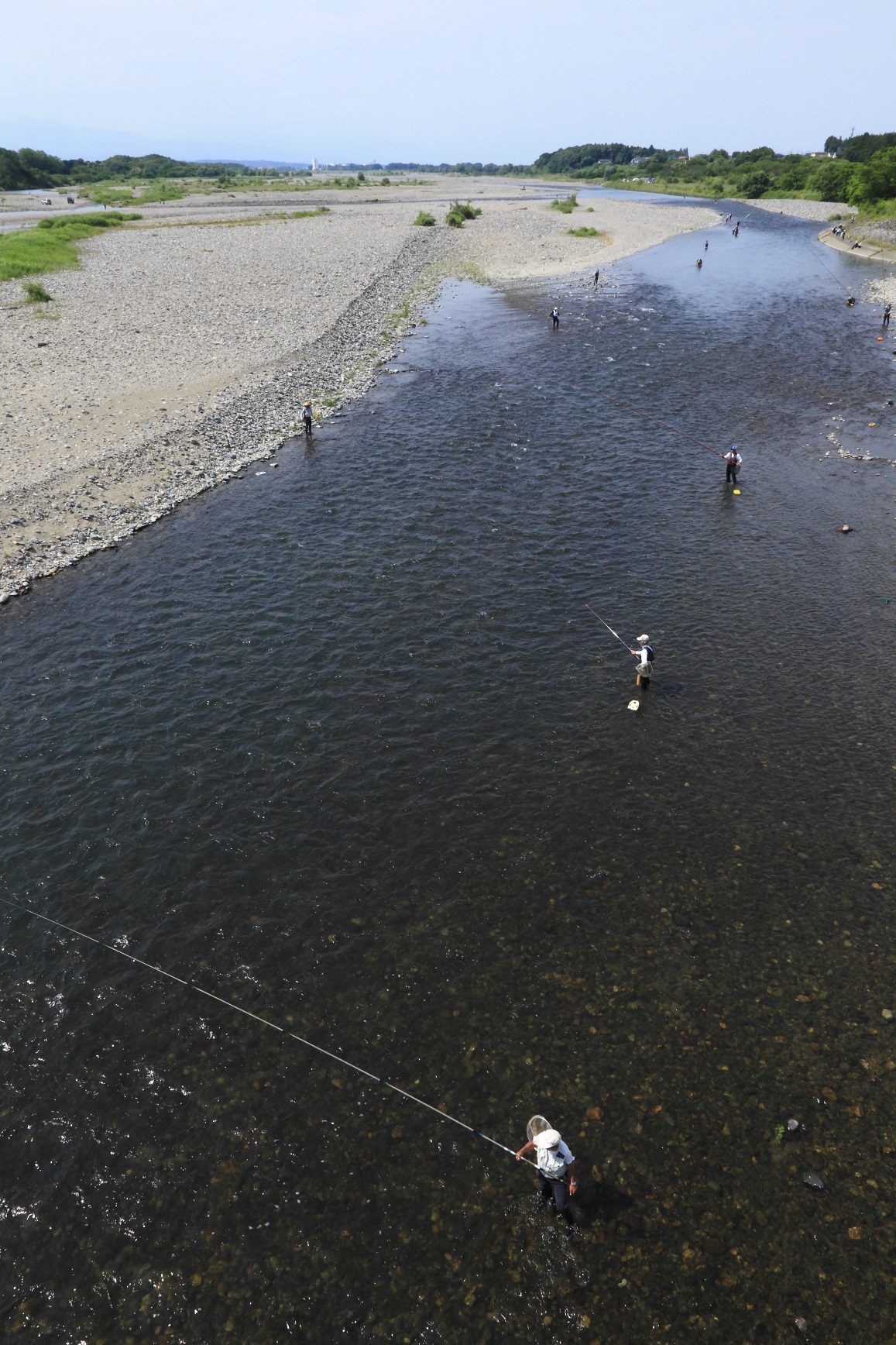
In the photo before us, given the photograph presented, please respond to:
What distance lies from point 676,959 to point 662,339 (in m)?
68.5

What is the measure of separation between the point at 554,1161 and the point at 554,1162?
0.10ft

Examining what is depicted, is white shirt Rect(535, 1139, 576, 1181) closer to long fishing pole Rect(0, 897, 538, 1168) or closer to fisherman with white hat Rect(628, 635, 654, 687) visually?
long fishing pole Rect(0, 897, 538, 1168)

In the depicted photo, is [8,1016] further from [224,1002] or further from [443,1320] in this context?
[443,1320]

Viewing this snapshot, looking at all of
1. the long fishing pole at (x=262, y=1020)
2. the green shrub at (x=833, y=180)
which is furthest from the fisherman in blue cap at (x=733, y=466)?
the green shrub at (x=833, y=180)

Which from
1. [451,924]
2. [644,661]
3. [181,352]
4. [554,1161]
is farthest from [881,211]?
[554,1161]

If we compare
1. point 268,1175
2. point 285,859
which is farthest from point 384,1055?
point 285,859

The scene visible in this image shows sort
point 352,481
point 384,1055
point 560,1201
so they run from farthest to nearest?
point 352,481 → point 384,1055 → point 560,1201

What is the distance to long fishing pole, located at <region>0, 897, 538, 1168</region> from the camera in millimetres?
13875

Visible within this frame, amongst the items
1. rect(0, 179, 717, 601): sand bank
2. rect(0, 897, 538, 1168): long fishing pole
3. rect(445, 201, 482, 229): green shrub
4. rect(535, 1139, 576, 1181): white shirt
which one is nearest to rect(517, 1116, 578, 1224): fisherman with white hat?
rect(535, 1139, 576, 1181): white shirt

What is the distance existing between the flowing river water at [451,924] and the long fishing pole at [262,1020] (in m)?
0.19

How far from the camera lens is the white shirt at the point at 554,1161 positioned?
11633 mm

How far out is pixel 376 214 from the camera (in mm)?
161250

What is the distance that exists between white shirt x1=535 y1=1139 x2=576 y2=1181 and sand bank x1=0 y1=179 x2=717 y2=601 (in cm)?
2961

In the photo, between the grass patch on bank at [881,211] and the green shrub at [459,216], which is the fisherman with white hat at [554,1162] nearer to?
the grass patch on bank at [881,211]
